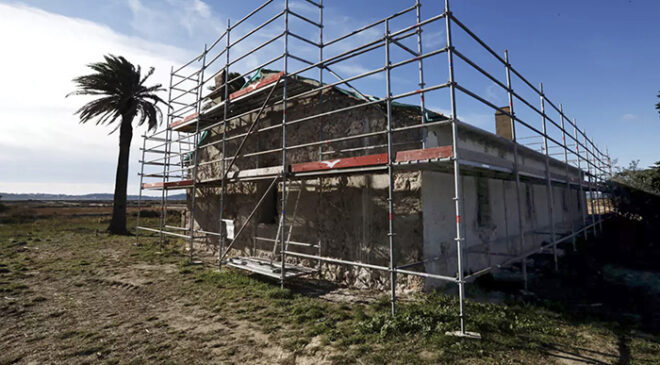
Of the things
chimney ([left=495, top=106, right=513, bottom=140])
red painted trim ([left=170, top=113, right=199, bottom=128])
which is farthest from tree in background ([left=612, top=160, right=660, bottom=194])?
red painted trim ([left=170, top=113, right=199, bottom=128])

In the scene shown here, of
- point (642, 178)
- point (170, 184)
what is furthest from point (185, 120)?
point (642, 178)

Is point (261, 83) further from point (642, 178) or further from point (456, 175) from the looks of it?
point (642, 178)

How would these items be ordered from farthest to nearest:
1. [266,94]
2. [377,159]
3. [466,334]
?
[266,94]
[377,159]
[466,334]

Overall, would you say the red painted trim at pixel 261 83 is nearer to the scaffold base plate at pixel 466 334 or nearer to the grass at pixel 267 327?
the grass at pixel 267 327

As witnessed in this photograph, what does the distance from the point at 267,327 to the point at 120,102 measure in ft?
61.3

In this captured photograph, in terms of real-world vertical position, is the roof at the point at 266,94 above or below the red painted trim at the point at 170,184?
above

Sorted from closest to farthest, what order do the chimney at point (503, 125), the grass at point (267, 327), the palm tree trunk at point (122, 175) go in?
the grass at point (267, 327), the chimney at point (503, 125), the palm tree trunk at point (122, 175)

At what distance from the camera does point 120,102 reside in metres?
18.4

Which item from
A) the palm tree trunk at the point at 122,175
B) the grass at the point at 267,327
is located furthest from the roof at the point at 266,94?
the palm tree trunk at the point at 122,175

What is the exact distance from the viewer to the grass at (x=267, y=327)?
3.91 m

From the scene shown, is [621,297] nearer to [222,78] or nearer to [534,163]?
[534,163]

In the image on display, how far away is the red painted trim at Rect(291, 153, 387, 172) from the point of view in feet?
17.4

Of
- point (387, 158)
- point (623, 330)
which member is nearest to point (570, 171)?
point (623, 330)

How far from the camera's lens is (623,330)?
459 cm
